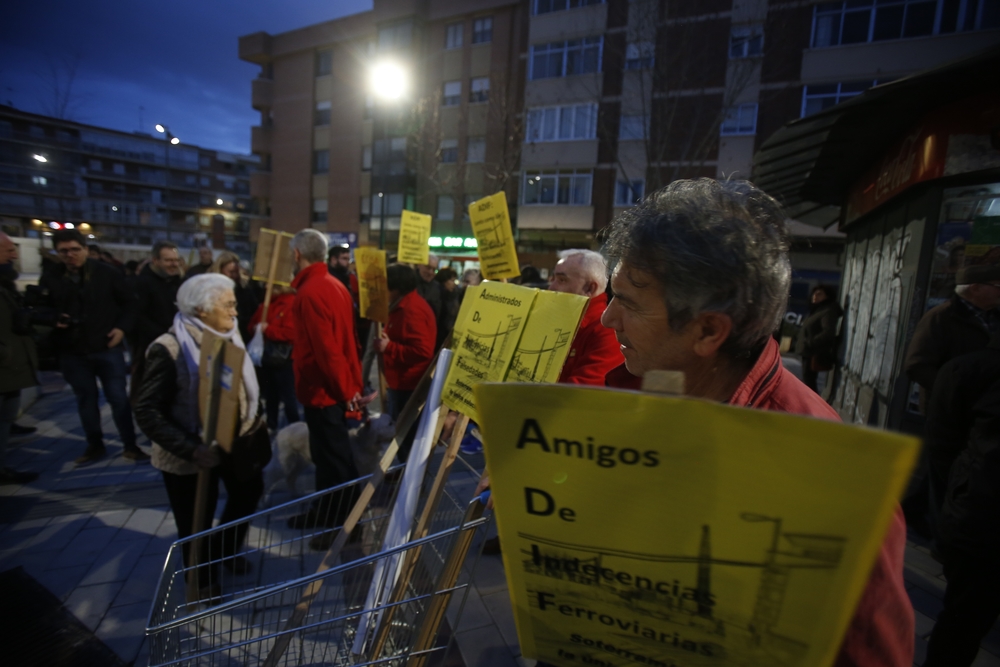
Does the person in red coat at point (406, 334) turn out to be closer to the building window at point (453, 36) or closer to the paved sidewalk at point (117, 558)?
the paved sidewalk at point (117, 558)

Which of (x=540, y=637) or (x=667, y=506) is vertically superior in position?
(x=667, y=506)

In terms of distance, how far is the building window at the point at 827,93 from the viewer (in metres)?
17.0

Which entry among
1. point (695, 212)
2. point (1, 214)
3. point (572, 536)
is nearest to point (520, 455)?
point (572, 536)

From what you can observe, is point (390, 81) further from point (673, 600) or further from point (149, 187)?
point (149, 187)

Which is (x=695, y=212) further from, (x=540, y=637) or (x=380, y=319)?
(x=380, y=319)

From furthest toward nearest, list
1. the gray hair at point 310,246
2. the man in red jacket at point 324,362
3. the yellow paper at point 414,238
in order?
the yellow paper at point 414,238 → the gray hair at point 310,246 → the man in red jacket at point 324,362

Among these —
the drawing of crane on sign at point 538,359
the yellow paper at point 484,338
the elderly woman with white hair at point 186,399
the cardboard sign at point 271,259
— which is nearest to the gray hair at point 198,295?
the elderly woman with white hair at point 186,399

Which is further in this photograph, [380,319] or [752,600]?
[380,319]

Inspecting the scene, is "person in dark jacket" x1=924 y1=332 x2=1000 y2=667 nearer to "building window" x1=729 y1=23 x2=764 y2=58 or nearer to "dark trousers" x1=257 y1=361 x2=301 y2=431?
"dark trousers" x1=257 y1=361 x2=301 y2=431

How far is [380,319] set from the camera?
16.0ft

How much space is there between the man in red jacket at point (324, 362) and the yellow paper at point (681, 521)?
10.0 feet

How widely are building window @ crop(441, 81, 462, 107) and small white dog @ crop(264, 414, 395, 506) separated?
26.1 m

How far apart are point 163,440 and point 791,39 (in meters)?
21.3

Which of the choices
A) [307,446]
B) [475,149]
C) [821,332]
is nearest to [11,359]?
[307,446]
